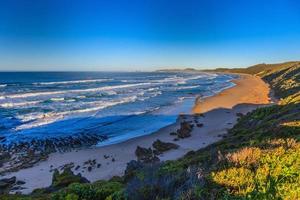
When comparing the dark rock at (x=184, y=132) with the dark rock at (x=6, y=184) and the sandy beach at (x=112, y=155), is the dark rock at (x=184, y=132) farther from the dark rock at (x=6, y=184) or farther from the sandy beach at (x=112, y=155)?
the dark rock at (x=6, y=184)

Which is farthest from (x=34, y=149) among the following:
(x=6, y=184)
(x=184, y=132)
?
(x=184, y=132)

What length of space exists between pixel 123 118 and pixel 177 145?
12748mm

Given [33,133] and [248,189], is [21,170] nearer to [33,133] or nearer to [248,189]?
[33,133]

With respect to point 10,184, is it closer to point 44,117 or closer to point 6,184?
point 6,184

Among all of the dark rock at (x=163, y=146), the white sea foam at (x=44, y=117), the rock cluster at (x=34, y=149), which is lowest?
the rock cluster at (x=34, y=149)

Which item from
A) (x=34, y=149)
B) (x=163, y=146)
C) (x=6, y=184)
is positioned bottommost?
(x=34, y=149)

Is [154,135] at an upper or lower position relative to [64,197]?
lower

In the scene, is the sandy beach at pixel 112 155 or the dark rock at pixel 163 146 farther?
the dark rock at pixel 163 146

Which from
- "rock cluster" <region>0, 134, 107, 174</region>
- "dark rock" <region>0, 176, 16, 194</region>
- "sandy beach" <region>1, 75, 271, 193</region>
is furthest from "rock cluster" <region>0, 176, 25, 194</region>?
"rock cluster" <region>0, 134, 107, 174</region>

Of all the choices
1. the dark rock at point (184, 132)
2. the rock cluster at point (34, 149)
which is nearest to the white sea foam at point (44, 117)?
the rock cluster at point (34, 149)

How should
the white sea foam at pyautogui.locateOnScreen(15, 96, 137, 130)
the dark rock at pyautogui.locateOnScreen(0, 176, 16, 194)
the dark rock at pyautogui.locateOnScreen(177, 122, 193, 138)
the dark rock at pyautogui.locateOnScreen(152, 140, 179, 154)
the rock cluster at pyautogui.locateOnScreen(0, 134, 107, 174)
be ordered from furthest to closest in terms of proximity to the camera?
1. the white sea foam at pyautogui.locateOnScreen(15, 96, 137, 130)
2. the dark rock at pyautogui.locateOnScreen(177, 122, 193, 138)
3. the dark rock at pyautogui.locateOnScreen(152, 140, 179, 154)
4. the rock cluster at pyautogui.locateOnScreen(0, 134, 107, 174)
5. the dark rock at pyautogui.locateOnScreen(0, 176, 16, 194)

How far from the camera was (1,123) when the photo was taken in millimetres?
30781

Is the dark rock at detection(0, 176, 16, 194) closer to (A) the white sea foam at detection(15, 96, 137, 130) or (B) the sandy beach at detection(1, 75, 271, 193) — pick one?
(B) the sandy beach at detection(1, 75, 271, 193)

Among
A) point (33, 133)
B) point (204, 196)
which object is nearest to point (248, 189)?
point (204, 196)
